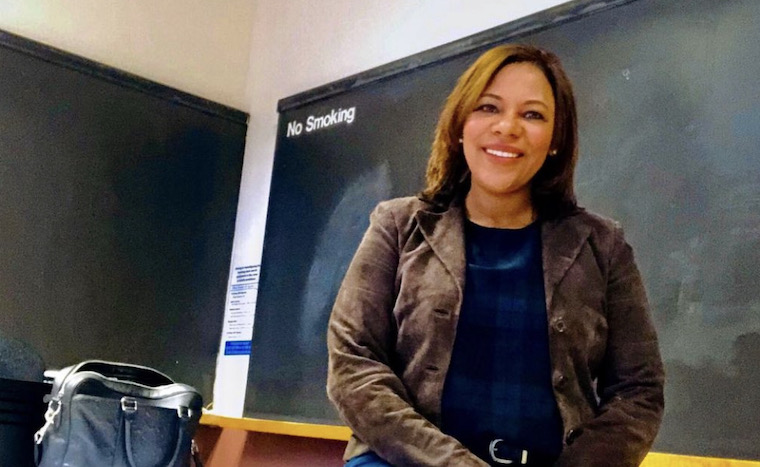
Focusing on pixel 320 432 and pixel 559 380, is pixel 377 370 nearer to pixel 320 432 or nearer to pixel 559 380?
pixel 559 380

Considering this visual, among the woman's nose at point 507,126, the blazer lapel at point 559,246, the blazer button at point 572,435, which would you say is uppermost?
the woman's nose at point 507,126

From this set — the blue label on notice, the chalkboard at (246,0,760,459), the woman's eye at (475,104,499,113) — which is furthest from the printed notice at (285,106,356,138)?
the woman's eye at (475,104,499,113)

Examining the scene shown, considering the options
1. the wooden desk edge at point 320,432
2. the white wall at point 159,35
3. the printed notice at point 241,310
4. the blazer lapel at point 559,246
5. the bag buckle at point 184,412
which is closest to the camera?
the blazer lapel at point 559,246

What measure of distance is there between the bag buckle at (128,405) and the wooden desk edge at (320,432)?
504mm

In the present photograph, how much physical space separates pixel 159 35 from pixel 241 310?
38.7 inches

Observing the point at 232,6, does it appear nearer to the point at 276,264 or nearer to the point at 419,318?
the point at 276,264

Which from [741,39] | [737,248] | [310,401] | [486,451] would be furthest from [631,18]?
[310,401]

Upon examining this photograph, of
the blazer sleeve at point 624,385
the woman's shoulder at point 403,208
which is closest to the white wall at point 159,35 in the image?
the woman's shoulder at point 403,208

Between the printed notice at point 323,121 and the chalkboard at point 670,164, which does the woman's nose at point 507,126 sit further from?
the printed notice at point 323,121

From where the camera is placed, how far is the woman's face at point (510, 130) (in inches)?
43.1

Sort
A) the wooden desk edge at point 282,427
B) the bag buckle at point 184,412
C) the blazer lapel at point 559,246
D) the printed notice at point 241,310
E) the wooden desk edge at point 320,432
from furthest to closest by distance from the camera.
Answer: the printed notice at point 241,310
the wooden desk edge at point 282,427
the bag buckle at point 184,412
the wooden desk edge at point 320,432
the blazer lapel at point 559,246

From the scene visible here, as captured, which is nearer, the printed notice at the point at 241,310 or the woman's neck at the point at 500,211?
the woman's neck at the point at 500,211

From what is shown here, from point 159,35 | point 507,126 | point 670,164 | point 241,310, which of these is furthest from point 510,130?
point 159,35

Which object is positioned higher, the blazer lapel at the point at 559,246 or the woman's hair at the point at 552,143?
the woman's hair at the point at 552,143
